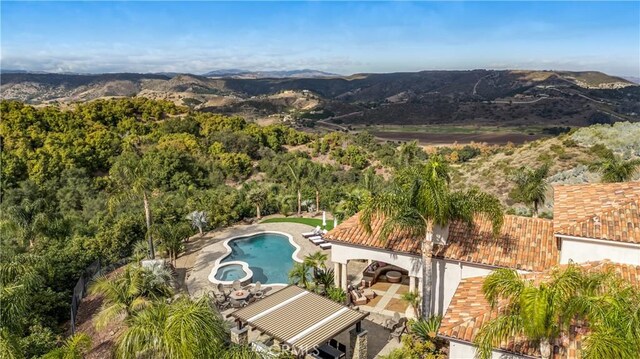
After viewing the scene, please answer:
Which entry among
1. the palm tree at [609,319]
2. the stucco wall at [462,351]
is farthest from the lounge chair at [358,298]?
the palm tree at [609,319]

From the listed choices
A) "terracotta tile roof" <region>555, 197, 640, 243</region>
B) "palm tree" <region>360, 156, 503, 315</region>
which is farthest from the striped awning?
"terracotta tile roof" <region>555, 197, 640, 243</region>

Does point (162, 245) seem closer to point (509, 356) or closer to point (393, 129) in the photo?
point (509, 356)

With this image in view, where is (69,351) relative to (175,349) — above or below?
below

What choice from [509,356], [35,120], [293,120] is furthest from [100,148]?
[293,120]

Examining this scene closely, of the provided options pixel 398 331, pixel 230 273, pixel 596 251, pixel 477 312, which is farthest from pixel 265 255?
pixel 596 251

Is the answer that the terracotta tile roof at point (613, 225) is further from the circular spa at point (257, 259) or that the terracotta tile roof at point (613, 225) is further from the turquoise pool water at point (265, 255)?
the circular spa at point (257, 259)

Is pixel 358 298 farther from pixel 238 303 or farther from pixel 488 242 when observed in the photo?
pixel 488 242
